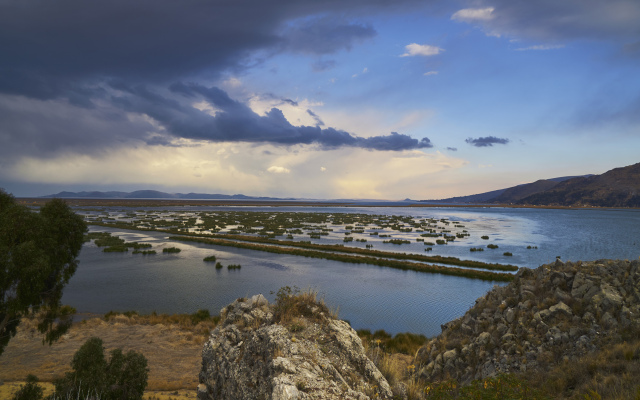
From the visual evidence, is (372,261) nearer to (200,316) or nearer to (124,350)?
(200,316)

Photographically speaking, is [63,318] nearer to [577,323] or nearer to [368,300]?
[368,300]

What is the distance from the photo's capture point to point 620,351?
8.76 m

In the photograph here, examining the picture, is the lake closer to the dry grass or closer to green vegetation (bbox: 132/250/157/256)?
green vegetation (bbox: 132/250/157/256)

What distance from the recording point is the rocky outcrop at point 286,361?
5820 mm

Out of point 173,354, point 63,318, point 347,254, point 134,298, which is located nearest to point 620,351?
point 173,354

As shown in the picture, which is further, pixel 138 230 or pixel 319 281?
pixel 138 230

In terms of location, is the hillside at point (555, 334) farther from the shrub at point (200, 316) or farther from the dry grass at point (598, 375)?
the shrub at point (200, 316)

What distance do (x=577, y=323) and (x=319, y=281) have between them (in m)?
24.8

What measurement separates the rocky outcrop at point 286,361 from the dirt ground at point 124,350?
7424 millimetres

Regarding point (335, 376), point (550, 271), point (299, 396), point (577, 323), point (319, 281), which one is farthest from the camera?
point (319, 281)

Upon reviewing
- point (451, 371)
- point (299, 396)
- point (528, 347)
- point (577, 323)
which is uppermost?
point (299, 396)

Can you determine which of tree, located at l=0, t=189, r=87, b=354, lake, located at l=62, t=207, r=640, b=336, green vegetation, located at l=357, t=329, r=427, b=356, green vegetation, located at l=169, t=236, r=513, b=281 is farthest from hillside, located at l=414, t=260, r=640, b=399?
green vegetation, located at l=169, t=236, r=513, b=281

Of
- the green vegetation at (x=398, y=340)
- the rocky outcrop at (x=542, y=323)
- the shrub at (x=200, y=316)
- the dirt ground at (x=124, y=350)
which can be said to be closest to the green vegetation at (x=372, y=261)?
the green vegetation at (x=398, y=340)

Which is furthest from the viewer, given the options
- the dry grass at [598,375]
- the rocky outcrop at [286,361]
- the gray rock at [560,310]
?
the gray rock at [560,310]
